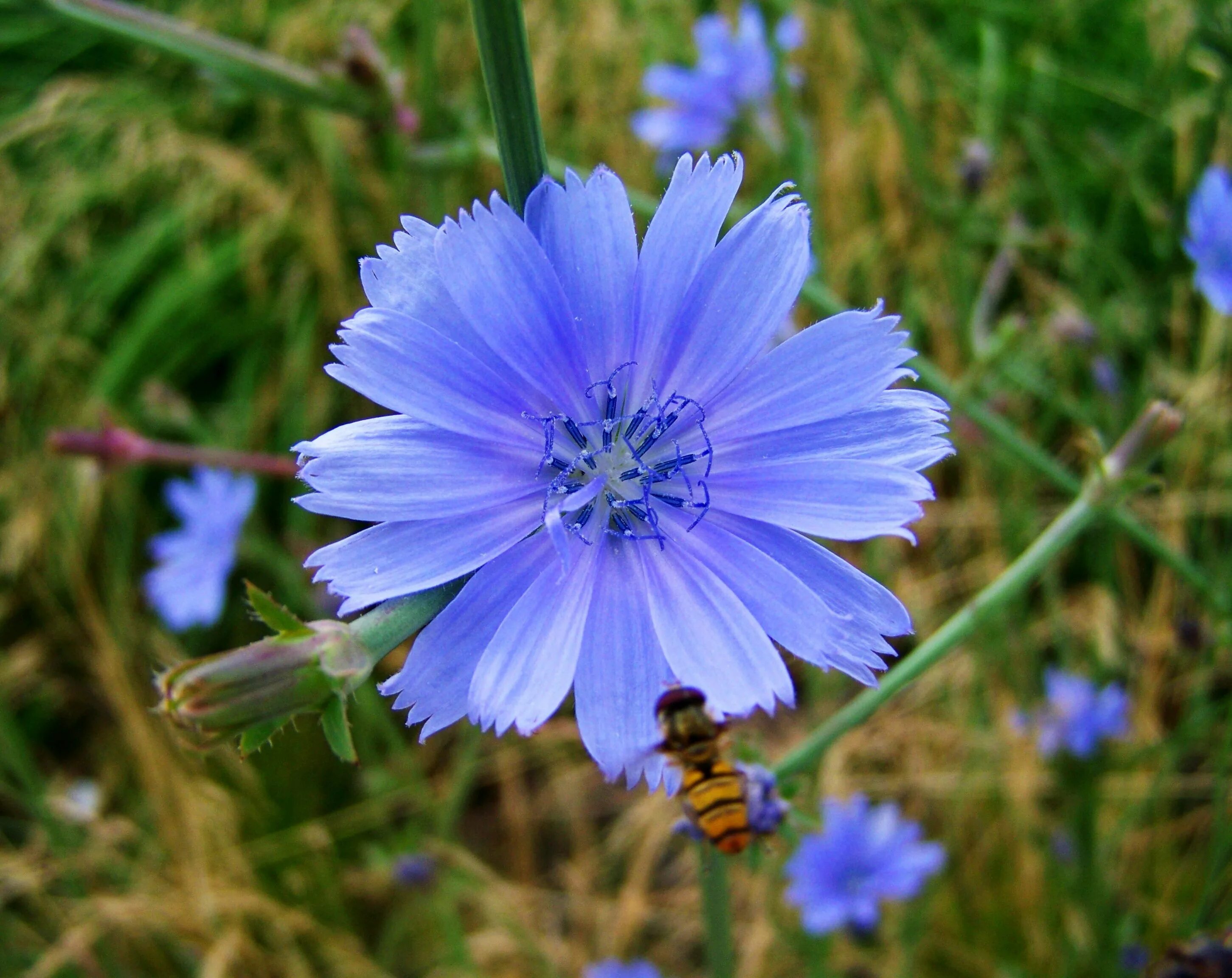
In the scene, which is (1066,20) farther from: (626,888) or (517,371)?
(517,371)

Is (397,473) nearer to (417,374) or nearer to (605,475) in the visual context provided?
(417,374)

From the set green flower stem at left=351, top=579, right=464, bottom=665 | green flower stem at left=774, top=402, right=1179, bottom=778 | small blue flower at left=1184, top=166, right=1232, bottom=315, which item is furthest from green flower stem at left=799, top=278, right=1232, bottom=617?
green flower stem at left=351, top=579, right=464, bottom=665

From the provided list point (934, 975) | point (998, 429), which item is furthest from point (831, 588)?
point (934, 975)

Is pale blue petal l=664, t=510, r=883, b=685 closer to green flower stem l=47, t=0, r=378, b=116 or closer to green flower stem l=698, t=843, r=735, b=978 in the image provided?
green flower stem l=698, t=843, r=735, b=978

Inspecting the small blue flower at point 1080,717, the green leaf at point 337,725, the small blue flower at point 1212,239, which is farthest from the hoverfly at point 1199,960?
the small blue flower at point 1080,717

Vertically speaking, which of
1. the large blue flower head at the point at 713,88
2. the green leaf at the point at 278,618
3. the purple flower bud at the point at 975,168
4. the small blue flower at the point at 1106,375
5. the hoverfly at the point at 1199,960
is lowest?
the hoverfly at the point at 1199,960

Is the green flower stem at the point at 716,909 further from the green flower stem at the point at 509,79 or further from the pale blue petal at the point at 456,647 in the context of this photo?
the green flower stem at the point at 509,79
